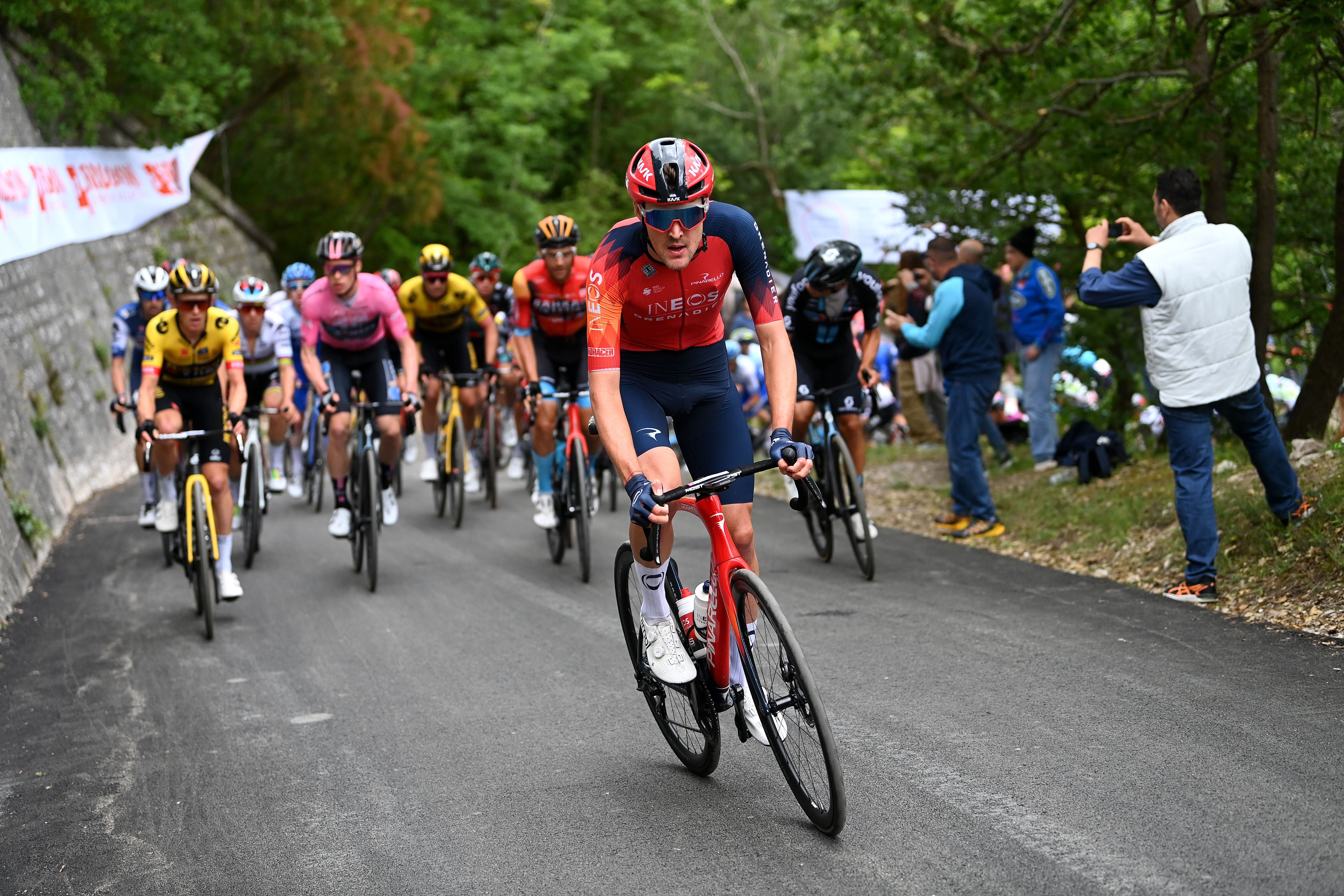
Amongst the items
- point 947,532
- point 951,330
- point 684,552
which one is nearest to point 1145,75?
point 951,330

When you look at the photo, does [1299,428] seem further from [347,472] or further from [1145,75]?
[347,472]

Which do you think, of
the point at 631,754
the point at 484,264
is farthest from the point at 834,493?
the point at 484,264

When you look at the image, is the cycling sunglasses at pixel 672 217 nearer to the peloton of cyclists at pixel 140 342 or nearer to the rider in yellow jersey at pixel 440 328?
the peloton of cyclists at pixel 140 342

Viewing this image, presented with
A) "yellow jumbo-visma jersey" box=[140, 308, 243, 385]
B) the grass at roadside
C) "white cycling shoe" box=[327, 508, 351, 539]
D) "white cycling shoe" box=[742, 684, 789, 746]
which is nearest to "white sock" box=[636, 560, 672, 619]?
"white cycling shoe" box=[742, 684, 789, 746]

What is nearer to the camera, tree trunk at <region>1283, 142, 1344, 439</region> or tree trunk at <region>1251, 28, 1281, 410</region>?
tree trunk at <region>1283, 142, 1344, 439</region>

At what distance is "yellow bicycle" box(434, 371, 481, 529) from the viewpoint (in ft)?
39.0

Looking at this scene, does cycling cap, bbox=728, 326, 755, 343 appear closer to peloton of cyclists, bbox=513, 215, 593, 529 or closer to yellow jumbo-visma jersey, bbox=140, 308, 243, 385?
peloton of cyclists, bbox=513, 215, 593, 529

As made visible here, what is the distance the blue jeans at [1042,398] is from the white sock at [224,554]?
7.11 m

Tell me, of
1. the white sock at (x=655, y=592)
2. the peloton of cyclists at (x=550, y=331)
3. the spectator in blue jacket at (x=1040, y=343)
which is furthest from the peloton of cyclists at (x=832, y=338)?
the white sock at (x=655, y=592)

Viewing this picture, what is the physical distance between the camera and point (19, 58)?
17344 mm

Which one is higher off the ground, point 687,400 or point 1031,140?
point 1031,140

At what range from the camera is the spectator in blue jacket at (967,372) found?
10.1m

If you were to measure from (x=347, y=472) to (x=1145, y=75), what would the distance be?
7.05 meters

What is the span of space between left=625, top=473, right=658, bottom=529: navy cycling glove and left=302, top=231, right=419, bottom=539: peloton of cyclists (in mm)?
5230
